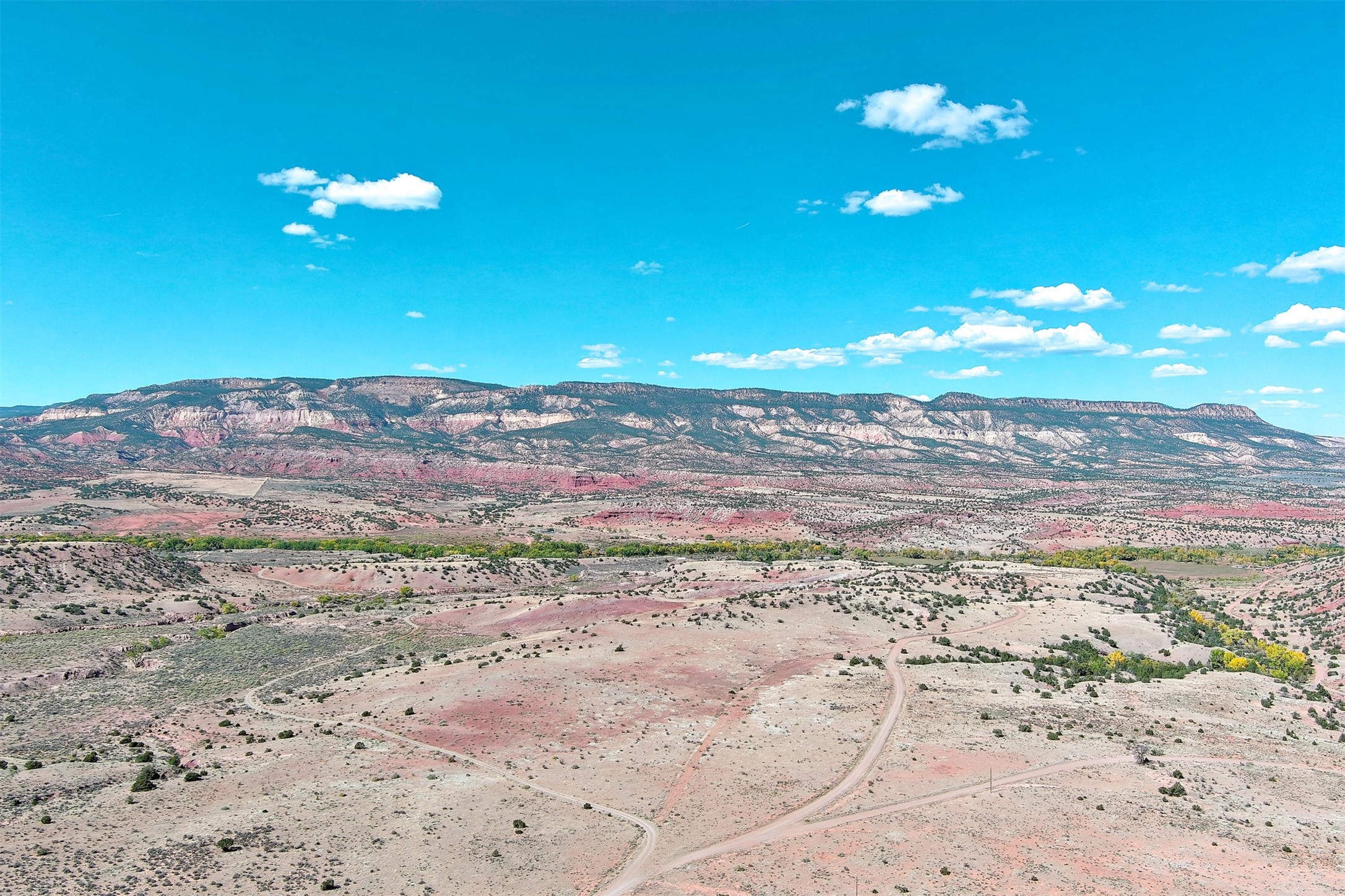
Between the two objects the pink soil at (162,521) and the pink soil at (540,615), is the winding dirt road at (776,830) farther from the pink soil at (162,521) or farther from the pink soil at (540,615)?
the pink soil at (162,521)

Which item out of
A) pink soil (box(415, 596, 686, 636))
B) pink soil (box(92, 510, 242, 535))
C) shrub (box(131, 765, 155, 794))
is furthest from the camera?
pink soil (box(92, 510, 242, 535))

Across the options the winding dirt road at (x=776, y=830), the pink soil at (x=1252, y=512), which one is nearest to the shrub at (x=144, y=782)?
the winding dirt road at (x=776, y=830)

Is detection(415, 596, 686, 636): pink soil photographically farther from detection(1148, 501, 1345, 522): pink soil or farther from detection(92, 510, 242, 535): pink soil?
detection(1148, 501, 1345, 522): pink soil

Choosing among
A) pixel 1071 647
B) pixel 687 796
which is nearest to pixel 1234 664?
pixel 1071 647

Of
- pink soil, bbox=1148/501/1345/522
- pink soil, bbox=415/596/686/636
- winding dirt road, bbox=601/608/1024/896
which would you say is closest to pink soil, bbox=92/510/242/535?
pink soil, bbox=415/596/686/636

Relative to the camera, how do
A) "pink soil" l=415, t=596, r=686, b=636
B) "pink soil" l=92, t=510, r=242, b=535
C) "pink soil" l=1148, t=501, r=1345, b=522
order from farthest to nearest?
"pink soil" l=1148, t=501, r=1345, b=522, "pink soil" l=92, t=510, r=242, b=535, "pink soil" l=415, t=596, r=686, b=636

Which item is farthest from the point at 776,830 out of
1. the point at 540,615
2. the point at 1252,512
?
the point at 1252,512

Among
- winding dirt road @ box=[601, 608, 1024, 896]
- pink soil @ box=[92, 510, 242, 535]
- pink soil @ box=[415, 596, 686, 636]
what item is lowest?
winding dirt road @ box=[601, 608, 1024, 896]

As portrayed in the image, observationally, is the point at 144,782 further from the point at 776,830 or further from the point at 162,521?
the point at 162,521

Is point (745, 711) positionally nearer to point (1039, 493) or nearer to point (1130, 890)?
point (1130, 890)

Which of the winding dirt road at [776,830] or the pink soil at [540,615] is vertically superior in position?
the pink soil at [540,615]

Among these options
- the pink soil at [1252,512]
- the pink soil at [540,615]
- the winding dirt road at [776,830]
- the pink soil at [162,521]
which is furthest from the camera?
the pink soil at [1252,512]
